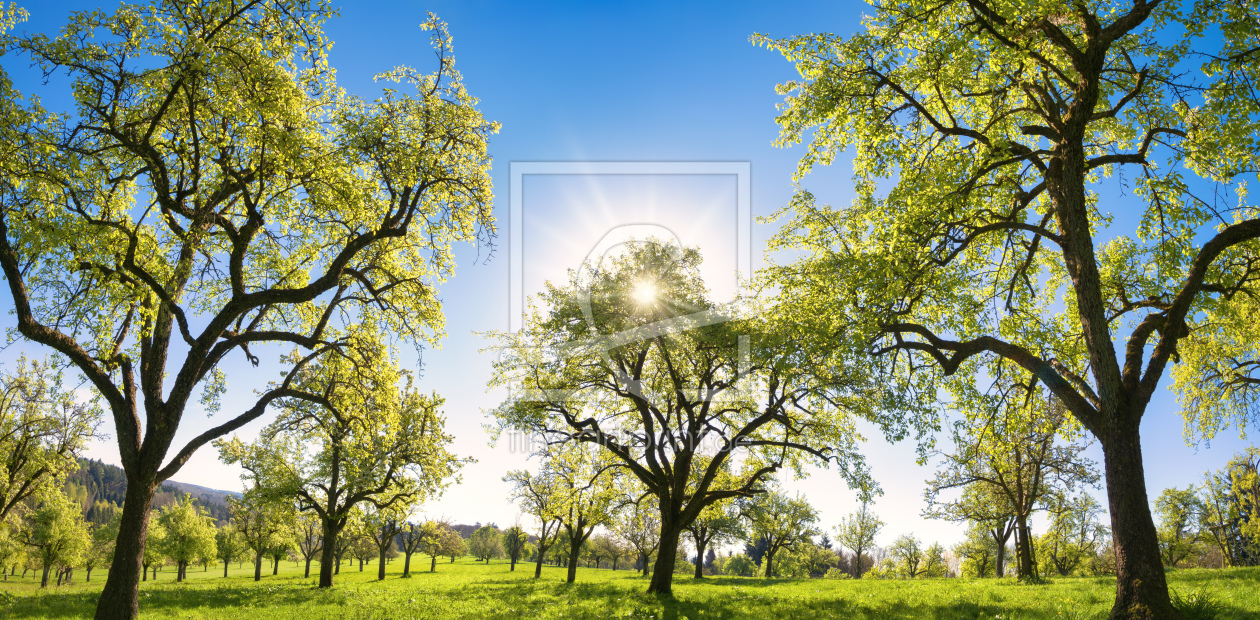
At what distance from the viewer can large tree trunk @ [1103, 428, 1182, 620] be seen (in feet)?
26.8

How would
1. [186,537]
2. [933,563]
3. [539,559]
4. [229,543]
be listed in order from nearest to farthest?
[539,559] < [186,537] < [229,543] < [933,563]

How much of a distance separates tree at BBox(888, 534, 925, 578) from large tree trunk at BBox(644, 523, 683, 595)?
68.0 metres

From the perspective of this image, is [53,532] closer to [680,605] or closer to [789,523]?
[680,605]

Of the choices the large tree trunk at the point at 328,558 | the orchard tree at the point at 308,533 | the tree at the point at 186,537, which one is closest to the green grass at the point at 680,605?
the large tree trunk at the point at 328,558

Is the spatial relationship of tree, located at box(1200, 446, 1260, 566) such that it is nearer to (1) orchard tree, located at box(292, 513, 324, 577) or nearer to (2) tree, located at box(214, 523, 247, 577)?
(1) orchard tree, located at box(292, 513, 324, 577)

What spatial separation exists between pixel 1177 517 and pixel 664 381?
61881 mm

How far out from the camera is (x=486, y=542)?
356 feet

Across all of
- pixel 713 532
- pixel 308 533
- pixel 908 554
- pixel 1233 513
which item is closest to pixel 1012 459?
pixel 713 532

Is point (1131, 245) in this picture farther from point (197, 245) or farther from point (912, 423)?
point (197, 245)

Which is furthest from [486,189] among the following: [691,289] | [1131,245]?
[1131,245]

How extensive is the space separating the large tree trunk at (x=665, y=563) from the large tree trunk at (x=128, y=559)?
1354 cm

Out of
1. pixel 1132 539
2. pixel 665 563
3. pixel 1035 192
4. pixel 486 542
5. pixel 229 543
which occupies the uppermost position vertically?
pixel 1035 192

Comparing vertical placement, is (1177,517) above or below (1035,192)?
below

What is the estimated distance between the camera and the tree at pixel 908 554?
72.0 m
